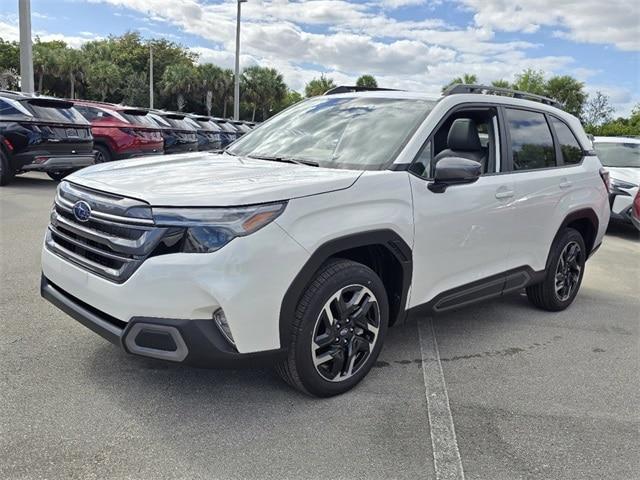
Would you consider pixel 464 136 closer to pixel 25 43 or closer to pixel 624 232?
pixel 624 232

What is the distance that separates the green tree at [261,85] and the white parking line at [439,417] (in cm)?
5711

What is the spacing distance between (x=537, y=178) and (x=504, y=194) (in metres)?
0.60

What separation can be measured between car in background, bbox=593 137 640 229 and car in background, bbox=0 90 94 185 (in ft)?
30.7

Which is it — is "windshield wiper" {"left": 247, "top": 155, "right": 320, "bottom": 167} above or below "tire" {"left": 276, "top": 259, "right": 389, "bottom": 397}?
above

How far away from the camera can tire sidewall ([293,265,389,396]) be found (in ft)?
9.54

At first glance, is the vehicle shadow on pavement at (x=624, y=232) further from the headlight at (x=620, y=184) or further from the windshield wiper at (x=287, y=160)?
the windshield wiper at (x=287, y=160)

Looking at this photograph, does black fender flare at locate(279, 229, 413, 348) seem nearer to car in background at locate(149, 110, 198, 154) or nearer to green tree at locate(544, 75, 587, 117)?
car in background at locate(149, 110, 198, 154)

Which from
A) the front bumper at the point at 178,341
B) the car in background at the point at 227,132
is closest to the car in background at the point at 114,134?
the car in background at the point at 227,132

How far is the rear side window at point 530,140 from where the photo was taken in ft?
14.6

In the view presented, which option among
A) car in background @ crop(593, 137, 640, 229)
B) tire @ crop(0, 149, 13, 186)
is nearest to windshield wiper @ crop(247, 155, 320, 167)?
car in background @ crop(593, 137, 640, 229)

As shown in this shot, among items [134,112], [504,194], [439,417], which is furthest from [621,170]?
[134,112]

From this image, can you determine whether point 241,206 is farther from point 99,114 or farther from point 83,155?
point 99,114

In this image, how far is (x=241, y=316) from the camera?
8.68ft

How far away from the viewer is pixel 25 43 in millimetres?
16406
